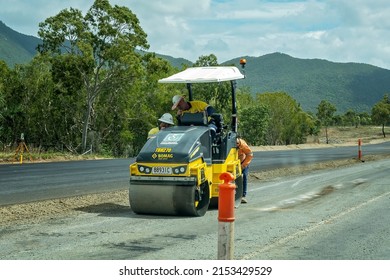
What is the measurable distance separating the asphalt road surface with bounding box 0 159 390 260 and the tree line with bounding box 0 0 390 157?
501 inches

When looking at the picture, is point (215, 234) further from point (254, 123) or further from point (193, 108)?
point (254, 123)

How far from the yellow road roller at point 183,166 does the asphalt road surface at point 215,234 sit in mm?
314

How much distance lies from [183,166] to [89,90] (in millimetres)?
36640

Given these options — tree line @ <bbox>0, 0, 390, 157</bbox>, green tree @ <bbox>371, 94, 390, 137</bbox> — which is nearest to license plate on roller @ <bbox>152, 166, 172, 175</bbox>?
tree line @ <bbox>0, 0, 390, 157</bbox>

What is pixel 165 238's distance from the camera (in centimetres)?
899

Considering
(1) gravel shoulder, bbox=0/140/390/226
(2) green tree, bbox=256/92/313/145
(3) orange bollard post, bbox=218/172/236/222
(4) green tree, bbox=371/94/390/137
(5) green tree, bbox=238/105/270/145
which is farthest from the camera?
(4) green tree, bbox=371/94/390/137

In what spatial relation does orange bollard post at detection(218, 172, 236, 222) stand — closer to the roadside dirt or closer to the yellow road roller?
the yellow road roller

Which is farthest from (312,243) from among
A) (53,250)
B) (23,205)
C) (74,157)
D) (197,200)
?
(74,157)

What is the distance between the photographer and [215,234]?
936 centimetres

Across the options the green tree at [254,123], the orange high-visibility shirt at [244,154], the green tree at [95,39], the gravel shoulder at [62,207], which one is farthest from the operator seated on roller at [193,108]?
the green tree at [254,123]

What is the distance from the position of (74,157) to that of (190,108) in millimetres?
28101

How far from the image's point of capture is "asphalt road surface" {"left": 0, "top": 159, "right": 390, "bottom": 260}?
7.82m

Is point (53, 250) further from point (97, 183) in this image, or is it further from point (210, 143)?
point (97, 183)

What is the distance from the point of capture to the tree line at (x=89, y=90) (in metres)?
44.8
